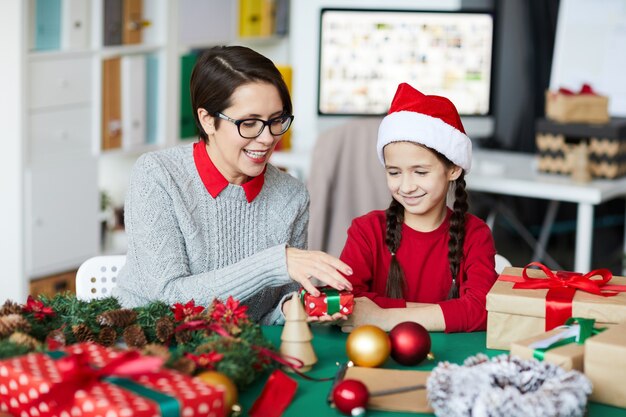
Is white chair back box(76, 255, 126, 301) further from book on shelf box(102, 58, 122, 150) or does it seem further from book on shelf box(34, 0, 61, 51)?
book on shelf box(102, 58, 122, 150)

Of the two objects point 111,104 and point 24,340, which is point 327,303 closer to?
point 24,340

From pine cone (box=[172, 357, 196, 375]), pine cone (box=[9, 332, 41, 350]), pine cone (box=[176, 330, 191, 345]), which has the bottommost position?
pine cone (box=[176, 330, 191, 345])

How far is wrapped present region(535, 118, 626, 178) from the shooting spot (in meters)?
3.88

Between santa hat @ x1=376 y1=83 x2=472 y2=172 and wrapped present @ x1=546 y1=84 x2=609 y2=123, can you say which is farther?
wrapped present @ x1=546 y1=84 x2=609 y2=123

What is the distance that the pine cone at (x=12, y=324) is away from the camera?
1486 mm

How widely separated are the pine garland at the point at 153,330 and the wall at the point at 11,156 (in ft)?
7.03

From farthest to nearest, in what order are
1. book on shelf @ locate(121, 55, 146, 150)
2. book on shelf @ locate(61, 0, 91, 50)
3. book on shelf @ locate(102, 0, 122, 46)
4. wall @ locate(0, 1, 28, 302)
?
book on shelf @ locate(121, 55, 146, 150) → book on shelf @ locate(102, 0, 122, 46) → book on shelf @ locate(61, 0, 91, 50) → wall @ locate(0, 1, 28, 302)

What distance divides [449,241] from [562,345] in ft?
2.02

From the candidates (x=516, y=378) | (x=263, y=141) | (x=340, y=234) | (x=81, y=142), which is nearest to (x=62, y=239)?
Answer: (x=81, y=142)

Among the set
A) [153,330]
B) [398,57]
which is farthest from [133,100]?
[153,330]

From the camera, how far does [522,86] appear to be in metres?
5.75

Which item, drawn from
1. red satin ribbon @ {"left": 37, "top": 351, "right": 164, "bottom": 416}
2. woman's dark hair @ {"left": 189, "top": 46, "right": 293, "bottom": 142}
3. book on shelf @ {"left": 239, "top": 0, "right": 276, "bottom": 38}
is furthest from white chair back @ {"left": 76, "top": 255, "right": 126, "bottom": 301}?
book on shelf @ {"left": 239, "top": 0, "right": 276, "bottom": 38}

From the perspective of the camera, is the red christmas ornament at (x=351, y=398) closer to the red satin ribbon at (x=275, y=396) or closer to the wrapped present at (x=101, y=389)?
the red satin ribbon at (x=275, y=396)

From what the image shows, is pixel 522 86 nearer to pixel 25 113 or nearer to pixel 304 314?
pixel 25 113
